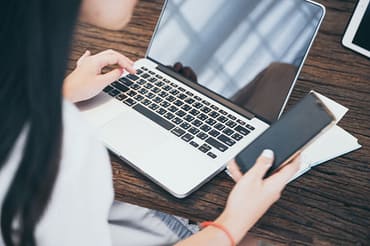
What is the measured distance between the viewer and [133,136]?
2.43 feet

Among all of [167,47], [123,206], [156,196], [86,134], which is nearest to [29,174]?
[86,134]

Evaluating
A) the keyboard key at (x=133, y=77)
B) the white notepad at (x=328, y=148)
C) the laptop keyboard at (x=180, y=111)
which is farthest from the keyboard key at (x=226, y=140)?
the keyboard key at (x=133, y=77)

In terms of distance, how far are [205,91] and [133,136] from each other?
16 cm

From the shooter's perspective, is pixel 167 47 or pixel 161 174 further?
pixel 167 47

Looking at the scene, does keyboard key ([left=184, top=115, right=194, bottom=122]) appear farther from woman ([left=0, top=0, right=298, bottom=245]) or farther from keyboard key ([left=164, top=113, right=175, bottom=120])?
woman ([left=0, top=0, right=298, bottom=245])

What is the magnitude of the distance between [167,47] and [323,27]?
362mm

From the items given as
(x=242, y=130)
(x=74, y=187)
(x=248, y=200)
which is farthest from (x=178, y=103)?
(x=74, y=187)

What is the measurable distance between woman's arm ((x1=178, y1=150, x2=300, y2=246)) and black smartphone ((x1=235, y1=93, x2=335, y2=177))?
0.01m

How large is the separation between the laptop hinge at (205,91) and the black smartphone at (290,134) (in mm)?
89

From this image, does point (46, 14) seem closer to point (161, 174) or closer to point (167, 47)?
point (161, 174)

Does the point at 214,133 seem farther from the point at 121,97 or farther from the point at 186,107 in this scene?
the point at 121,97

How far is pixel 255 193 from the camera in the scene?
0.66m

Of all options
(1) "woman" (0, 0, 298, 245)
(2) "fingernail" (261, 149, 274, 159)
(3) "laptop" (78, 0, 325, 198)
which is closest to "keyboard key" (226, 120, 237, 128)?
(3) "laptop" (78, 0, 325, 198)

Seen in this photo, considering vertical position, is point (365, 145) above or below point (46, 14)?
below
